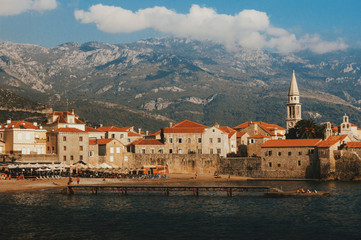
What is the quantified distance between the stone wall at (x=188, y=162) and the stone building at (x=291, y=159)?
11653mm

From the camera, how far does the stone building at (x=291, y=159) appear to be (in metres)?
100

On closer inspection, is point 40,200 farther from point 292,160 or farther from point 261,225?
point 292,160

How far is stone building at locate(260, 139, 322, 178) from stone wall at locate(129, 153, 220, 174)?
11.7 metres

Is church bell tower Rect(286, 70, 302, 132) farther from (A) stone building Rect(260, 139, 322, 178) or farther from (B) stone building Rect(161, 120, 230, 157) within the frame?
(A) stone building Rect(260, 139, 322, 178)

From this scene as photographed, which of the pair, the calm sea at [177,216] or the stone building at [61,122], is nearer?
the calm sea at [177,216]

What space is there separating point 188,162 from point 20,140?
125 feet

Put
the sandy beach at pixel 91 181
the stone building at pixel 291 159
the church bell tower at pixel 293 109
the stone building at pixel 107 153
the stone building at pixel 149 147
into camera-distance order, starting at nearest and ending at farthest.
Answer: the sandy beach at pixel 91 181, the stone building at pixel 291 159, the stone building at pixel 107 153, the stone building at pixel 149 147, the church bell tower at pixel 293 109

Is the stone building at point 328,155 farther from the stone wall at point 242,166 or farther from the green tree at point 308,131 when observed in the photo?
the green tree at point 308,131

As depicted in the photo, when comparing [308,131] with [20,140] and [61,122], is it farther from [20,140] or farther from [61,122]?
[20,140]

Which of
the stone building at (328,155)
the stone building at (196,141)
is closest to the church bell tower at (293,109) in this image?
the stone building at (196,141)

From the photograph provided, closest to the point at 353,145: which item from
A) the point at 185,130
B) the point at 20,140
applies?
the point at 185,130

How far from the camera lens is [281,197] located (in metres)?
74.2

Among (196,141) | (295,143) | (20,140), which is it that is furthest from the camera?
(196,141)

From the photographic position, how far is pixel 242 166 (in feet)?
356
